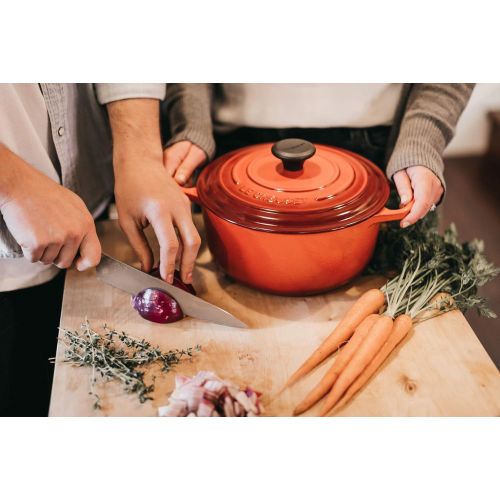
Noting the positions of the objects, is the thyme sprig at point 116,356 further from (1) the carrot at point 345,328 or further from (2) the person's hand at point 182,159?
(2) the person's hand at point 182,159

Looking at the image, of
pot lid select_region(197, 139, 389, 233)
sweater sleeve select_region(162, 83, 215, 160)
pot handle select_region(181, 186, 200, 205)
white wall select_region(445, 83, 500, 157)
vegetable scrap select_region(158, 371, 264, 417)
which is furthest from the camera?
white wall select_region(445, 83, 500, 157)

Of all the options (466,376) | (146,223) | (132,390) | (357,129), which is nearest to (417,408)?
(466,376)

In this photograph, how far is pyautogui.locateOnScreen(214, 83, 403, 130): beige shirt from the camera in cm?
139

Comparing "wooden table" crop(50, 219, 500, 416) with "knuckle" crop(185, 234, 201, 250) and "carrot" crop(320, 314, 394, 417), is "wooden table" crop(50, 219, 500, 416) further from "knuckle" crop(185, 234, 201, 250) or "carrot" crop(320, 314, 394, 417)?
"knuckle" crop(185, 234, 201, 250)

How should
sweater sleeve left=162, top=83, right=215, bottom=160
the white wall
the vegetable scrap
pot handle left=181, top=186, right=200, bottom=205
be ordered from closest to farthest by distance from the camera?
1. the vegetable scrap
2. pot handle left=181, top=186, right=200, bottom=205
3. sweater sleeve left=162, top=83, right=215, bottom=160
4. the white wall

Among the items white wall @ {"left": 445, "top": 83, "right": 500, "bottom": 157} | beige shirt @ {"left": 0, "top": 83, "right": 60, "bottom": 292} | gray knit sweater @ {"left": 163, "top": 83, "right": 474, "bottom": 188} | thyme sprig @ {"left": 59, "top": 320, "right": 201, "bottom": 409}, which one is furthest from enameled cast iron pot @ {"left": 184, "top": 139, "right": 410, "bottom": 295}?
white wall @ {"left": 445, "top": 83, "right": 500, "bottom": 157}

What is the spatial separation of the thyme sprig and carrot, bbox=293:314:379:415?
0.79ft

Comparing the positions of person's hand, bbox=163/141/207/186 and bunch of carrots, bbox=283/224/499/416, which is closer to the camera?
bunch of carrots, bbox=283/224/499/416

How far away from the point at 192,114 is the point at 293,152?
37cm

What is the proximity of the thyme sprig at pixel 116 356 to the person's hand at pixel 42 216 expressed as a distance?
0.16 metres

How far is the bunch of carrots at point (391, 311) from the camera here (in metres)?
1.00

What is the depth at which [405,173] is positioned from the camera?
4.05 feet

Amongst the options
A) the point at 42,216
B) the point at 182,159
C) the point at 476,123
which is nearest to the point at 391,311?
the point at 182,159

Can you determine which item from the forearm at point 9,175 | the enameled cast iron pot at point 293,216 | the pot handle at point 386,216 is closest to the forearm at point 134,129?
the enameled cast iron pot at point 293,216
